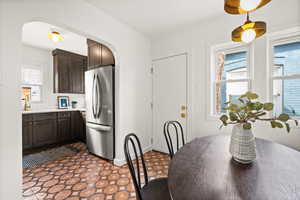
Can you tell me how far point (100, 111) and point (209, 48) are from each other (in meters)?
2.41

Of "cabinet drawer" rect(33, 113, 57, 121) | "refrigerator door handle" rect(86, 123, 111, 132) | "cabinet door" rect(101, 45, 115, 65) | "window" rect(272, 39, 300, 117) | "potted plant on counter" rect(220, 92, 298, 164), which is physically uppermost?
"cabinet door" rect(101, 45, 115, 65)

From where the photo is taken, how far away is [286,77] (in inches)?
73.9

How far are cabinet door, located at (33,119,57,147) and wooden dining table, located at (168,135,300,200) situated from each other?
362 cm

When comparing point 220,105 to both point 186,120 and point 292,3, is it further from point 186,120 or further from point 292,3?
point 292,3

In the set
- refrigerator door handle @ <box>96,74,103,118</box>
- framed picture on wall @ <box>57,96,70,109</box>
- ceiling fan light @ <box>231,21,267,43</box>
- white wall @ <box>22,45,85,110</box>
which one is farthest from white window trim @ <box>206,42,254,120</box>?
white wall @ <box>22,45,85,110</box>

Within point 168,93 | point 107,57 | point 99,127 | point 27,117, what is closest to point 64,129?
point 27,117

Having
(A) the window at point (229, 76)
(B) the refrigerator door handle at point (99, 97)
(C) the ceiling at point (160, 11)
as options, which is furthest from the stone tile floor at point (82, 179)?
(C) the ceiling at point (160, 11)

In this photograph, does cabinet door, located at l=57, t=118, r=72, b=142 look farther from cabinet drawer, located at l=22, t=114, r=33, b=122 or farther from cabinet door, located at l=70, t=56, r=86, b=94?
cabinet door, located at l=70, t=56, r=86, b=94

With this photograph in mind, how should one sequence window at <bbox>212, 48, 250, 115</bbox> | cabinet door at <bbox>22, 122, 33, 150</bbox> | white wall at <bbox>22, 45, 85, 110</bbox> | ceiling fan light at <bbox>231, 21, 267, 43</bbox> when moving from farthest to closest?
white wall at <bbox>22, 45, 85, 110</bbox> < cabinet door at <bbox>22, 122, 33, 150</bbox> < window at <bbox>212, 48, 250, 115</bbox> < ceiling fan light at <bbox>231, 21, 267, 43</bbox>

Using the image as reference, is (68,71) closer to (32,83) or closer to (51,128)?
(32,83)

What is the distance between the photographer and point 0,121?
3.93 ft

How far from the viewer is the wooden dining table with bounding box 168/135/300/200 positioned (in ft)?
2.22

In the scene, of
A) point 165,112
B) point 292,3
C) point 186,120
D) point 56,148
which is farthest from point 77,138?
point 292,3

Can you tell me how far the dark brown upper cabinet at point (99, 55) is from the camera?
8.44 ft
